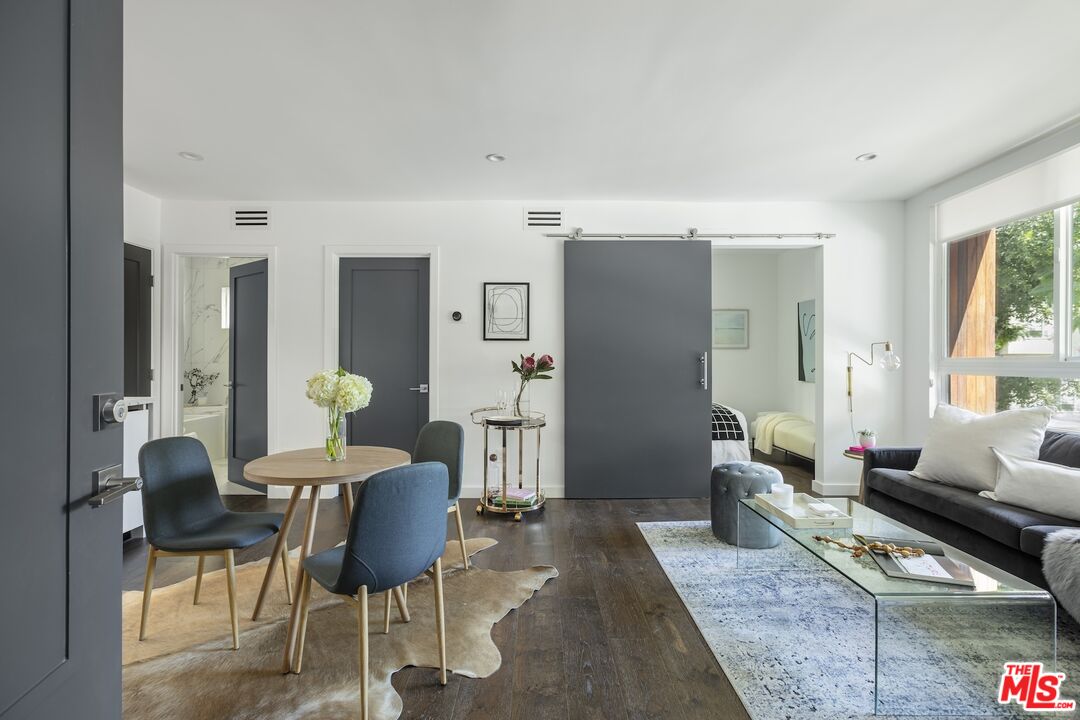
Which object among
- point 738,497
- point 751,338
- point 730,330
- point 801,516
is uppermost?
point 730,330

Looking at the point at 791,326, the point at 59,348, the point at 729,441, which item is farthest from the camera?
the point at 791,326

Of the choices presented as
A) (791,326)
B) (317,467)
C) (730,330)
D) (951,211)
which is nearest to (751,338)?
(730,330)

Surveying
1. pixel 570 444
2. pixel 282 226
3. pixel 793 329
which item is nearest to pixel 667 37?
pixel 570 444

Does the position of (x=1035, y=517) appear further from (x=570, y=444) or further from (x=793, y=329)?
(x=793, y=329)

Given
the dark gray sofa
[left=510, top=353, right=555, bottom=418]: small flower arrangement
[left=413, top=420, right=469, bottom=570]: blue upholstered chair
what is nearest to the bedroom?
the dark gray sofa

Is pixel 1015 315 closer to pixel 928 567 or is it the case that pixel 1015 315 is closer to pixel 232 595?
pixel 928 567

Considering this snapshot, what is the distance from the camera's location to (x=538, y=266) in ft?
15.4

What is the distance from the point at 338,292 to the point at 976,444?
184 inches

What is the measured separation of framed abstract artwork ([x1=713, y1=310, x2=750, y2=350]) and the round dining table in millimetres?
5432

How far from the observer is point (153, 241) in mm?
4582

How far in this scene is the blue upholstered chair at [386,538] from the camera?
1.72 meters

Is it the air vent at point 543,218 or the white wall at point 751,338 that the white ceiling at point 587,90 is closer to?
the air vent at point 543,218

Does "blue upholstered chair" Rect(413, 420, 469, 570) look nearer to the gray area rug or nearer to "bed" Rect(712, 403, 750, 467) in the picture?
the gray area rug

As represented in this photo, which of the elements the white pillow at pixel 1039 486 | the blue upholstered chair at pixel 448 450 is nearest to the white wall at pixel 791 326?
the white pillow at pixel 1039 486
